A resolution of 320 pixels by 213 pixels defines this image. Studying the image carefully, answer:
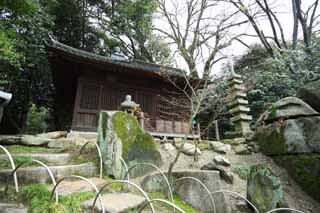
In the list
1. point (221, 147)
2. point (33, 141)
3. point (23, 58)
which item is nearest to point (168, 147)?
point (221, 147)

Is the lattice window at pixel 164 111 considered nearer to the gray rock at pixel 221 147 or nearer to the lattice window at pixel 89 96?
the lattice window at pixel 89 96

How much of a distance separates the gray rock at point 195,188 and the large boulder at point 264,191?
0.55m

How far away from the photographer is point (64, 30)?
579 inches

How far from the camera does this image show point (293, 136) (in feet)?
17.1

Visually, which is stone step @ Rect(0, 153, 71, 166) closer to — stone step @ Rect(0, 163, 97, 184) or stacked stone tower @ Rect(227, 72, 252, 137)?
stone step @ Rect(0, 163, 97, 184)

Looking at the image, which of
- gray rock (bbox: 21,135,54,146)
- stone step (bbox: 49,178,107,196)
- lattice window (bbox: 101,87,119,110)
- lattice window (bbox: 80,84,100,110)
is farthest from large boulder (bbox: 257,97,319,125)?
lattice window (bbox: 80,84,100,110)

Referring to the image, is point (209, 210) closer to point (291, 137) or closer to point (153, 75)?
point (291, 137)

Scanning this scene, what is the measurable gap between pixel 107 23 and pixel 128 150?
47.7 feet

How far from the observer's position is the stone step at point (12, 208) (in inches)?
94.5

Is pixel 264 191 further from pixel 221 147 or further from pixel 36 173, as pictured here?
pixel 36 173

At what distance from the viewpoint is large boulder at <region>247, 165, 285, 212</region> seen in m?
3.87

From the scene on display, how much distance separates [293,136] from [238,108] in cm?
242

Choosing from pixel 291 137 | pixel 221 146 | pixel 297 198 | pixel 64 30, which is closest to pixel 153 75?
pixel 221 146

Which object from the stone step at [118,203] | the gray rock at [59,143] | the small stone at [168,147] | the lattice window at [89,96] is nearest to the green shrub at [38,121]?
the lattice window at [89,96]
